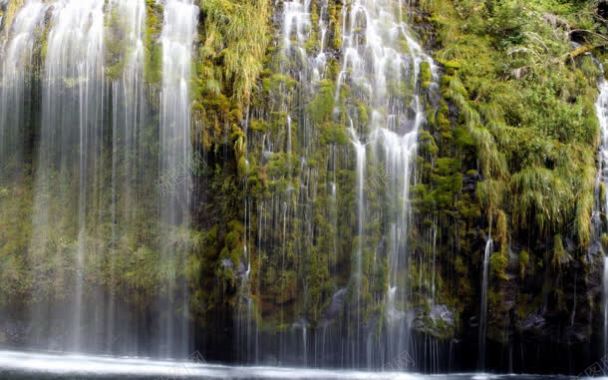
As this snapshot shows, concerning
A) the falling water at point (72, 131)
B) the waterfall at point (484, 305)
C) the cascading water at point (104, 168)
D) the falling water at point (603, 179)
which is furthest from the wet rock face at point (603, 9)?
the falling water at point (72, 131)

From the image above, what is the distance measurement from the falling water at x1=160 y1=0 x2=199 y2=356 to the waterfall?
431 cm

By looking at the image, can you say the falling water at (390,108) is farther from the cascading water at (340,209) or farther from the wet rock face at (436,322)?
the wet rock face at (436,322)

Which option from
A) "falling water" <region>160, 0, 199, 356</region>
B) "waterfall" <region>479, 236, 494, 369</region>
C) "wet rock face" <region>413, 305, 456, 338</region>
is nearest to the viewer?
"waterfall" <region>479, 236, 494, 369</region>

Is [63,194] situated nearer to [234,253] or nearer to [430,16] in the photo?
[234,253]

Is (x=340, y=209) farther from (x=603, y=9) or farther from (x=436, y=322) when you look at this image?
(x=603, y=9)

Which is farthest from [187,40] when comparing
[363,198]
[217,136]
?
[363,198]

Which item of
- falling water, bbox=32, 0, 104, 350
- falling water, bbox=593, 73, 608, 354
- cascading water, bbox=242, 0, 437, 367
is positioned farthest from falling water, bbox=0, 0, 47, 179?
falling water, bbox=593, 73, 608, 354

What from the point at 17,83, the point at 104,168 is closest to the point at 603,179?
the point at 104,168

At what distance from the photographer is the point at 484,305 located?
8586 millimetres

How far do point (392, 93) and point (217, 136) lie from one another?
276 centimetres

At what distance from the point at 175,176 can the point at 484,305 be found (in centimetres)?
495

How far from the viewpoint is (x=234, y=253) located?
8.77 meters

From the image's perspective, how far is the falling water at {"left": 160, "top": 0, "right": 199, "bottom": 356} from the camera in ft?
30.0

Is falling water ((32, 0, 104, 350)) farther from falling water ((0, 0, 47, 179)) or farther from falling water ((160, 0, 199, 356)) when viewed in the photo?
falling water ((160, 0, 199, 356))
